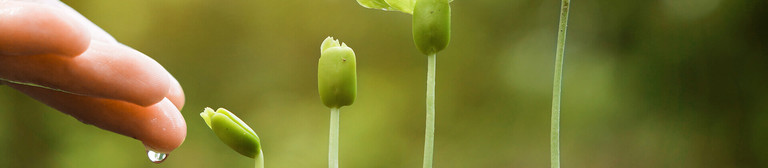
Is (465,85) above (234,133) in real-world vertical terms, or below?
above

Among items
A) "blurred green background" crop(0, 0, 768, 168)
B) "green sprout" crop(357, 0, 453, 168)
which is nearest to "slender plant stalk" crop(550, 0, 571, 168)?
"green sprout" crop(357, 0, 453, 168)

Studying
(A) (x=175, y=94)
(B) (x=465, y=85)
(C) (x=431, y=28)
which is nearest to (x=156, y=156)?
(A) (x=175, y=94)

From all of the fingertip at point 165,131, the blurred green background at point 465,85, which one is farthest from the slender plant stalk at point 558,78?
the blurred green background at point 465,85

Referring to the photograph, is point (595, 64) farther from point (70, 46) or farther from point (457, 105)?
point (70, 46)

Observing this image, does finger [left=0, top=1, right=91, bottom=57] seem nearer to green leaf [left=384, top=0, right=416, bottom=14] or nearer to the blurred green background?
green leaf [left=384, top=0, right=416, bottom=14]

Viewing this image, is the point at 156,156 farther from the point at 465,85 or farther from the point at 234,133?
the point at 465,85

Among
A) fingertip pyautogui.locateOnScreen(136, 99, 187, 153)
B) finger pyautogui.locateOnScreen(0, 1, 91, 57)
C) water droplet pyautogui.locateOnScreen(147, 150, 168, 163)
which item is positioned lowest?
water droplet pyautogui.locateOnScreen(147, 150, 168, 163)
